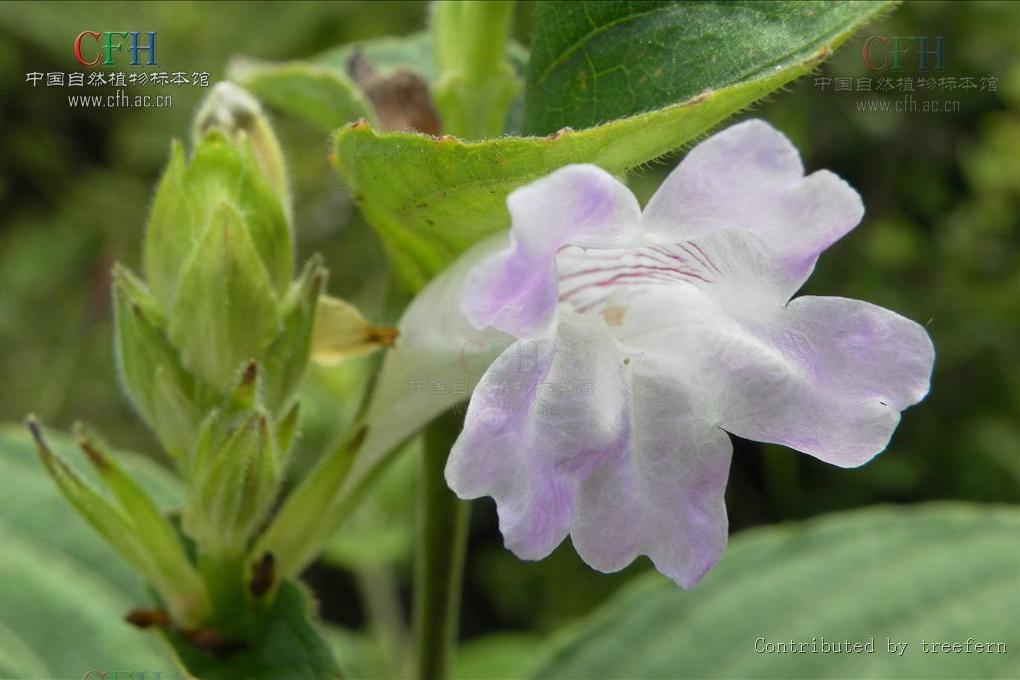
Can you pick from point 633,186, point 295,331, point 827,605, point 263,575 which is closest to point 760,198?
point 295,331

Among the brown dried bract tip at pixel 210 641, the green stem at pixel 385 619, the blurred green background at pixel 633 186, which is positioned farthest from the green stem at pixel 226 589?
the blurred green background at pixel 633 186

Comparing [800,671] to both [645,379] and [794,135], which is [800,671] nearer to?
[645,379]

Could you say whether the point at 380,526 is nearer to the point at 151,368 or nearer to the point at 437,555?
the point at 437,555

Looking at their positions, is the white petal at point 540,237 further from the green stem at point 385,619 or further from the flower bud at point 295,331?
the green stem at point 385,619

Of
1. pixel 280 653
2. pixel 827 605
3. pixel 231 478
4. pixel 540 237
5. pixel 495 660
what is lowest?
pixel 495 660

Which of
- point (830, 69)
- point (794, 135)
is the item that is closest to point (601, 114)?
point (794, 135)
